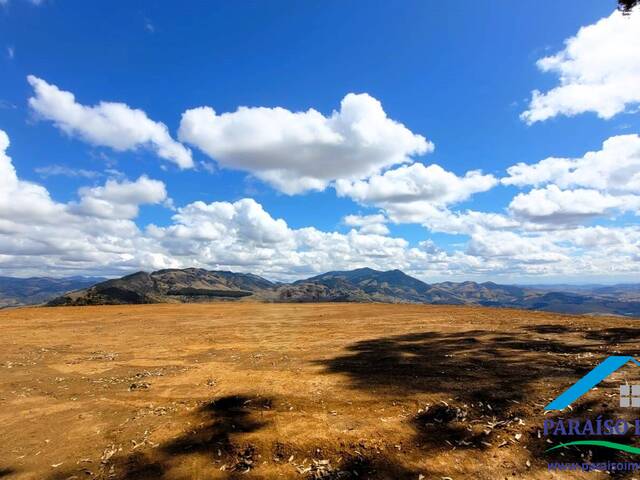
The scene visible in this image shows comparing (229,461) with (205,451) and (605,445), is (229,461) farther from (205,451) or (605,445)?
(605,445)

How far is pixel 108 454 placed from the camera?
28.9 ft

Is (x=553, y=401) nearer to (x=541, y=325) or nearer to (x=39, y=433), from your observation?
(x=39, y=433)

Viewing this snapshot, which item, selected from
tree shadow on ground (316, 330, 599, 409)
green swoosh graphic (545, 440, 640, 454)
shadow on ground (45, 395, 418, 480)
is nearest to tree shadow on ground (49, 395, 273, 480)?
shadow on ground (45, 395, 418, 480)

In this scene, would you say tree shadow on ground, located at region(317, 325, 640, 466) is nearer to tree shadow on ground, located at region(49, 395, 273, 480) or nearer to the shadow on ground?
the shadow on ground

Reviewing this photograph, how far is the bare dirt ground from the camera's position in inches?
315

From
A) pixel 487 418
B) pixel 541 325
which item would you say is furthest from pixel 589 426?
pixel 541 325

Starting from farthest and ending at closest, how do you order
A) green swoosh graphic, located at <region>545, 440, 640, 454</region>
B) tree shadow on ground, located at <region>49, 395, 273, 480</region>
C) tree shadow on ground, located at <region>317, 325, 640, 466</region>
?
1. tree shadow on ground, located at <region>317, 325, 640, 466</region>
2. tree shadow on ground, located at <region>49, 395, 273, 480</region>
3. green swoosh graphic, located at <region>545, 440, 640, 454</region>

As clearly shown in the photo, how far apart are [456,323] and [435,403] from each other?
17.6 meters

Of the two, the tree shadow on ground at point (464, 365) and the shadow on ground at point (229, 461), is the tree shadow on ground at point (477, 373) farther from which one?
the shadow on ground at point (229, 461)

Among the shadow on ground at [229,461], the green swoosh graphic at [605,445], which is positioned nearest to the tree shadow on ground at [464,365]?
the green swoosh graphic at [605,445]

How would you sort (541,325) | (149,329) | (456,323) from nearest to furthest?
(541,325) < (456,323) < (149,329)

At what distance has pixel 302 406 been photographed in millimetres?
11000

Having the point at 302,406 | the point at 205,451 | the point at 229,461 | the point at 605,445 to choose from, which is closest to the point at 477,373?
the point at 605,445

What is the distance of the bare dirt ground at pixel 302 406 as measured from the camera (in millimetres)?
8008
